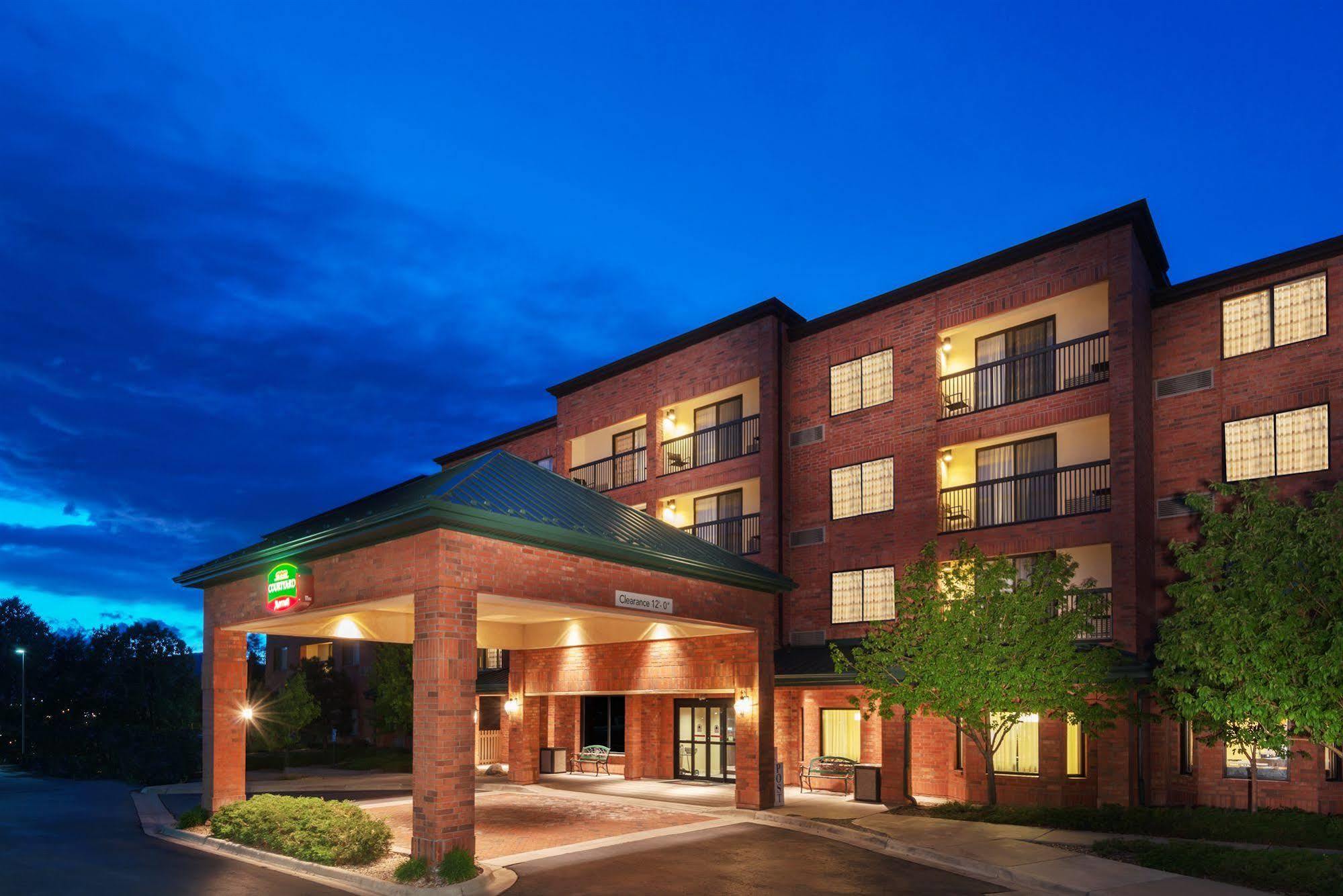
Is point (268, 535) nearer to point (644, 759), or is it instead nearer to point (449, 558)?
point (449, 558)

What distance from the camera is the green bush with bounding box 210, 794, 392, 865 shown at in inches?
647

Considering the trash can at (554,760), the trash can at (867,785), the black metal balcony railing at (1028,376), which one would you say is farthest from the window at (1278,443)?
the trash can at (554,760)

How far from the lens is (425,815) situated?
15016 mm

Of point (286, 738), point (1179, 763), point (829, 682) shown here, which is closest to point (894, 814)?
point (829, 682)

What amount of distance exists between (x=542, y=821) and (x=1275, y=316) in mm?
19746

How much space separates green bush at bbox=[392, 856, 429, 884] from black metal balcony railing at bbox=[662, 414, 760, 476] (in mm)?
19189

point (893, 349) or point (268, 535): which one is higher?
point (893, 349)

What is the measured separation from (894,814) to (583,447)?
20.7 metres

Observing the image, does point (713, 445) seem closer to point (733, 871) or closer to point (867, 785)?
point (867, 785)

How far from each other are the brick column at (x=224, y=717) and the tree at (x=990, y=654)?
13.2 m

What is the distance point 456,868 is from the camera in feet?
47.9

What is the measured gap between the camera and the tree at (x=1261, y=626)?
17531mm

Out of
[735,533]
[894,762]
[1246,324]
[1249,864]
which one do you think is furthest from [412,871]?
[1246,324]

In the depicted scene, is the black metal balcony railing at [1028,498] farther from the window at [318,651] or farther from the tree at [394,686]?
the window at [318,651]
